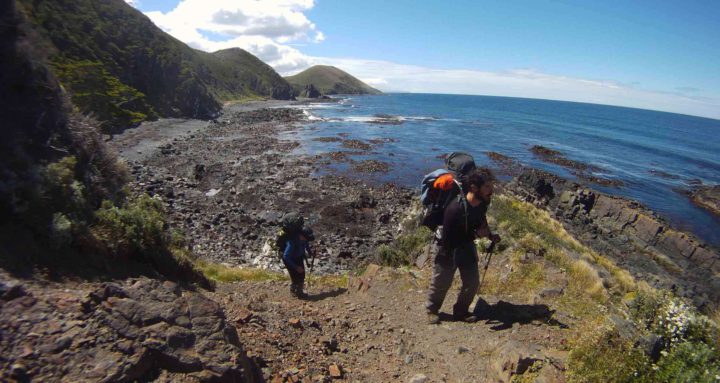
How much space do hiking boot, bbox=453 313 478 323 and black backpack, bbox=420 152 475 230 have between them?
1644mm

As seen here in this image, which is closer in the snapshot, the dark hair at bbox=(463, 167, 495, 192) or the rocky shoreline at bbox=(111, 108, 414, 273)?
the dark hair at bbox=(463, 167, 495, 192)

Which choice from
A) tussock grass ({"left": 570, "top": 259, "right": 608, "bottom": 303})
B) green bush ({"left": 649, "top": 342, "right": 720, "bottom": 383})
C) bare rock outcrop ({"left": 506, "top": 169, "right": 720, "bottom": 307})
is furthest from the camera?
bare rock outcrop ({"left": 506, "top": 169, "right": 720, "bottom": 307})

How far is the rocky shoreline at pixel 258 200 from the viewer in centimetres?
1869

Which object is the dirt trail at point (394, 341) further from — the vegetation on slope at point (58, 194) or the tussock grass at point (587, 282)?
the tussock grass at point (587, 282)

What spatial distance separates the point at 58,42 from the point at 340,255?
59869 mm

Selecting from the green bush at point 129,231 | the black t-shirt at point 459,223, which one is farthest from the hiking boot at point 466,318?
the green bush at point 129,231

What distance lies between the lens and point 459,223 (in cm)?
566

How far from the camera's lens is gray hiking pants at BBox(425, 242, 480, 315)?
5949mm

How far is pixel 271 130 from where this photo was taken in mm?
56344

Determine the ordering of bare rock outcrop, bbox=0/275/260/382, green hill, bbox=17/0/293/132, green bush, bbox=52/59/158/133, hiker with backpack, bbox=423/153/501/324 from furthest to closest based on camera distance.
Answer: green hill, bbox=17/0/293/132, green bush, bbox=52/59/158/133, hiker with backpack, bbox=423/153/501/324, bare rock outcrop, bbox=0/275/260/382

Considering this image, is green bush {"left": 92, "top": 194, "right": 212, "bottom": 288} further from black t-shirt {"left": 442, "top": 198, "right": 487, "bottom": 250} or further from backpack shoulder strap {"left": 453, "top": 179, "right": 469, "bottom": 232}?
backpack shoulder strap {"left": 453, "top": 179, "right": 469, "bottom": 232}

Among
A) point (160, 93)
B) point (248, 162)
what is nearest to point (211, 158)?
point (248, 162)

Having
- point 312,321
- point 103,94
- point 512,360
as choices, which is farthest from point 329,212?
point 103,94

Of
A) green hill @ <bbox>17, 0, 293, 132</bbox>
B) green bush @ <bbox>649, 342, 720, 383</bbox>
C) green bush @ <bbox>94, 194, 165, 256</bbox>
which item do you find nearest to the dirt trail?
green bush @ <bbox>649, 342, 720, 383</bbox>
